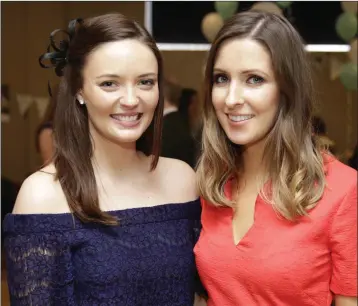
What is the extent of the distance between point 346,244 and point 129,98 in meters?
0.73

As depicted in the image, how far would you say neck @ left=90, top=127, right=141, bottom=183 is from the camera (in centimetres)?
184

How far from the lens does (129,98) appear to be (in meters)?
1.70

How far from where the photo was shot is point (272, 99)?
1.64m

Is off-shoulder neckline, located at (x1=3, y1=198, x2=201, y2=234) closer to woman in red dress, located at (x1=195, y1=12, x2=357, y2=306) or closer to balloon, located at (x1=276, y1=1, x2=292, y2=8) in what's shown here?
woman in red dress, located at (x1=195, y1=12, x2=357, y2=306)

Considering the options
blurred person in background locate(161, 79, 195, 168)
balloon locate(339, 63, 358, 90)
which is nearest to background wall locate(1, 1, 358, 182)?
blurred person in background locate(161, 79, 195, 168)

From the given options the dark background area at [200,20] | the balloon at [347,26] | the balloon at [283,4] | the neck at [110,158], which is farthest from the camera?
the dark background area at [200,20]

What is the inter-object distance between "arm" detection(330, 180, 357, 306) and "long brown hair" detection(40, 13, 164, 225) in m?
0.63

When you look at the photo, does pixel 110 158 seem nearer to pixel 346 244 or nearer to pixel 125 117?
pixel 125 117

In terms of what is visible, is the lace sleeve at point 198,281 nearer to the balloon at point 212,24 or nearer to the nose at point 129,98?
the nose at point 129,98

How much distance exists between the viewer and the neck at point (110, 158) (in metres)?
1.84

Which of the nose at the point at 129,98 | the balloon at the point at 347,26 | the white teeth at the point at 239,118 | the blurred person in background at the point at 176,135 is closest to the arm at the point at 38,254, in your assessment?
the nose at the point at 129,98

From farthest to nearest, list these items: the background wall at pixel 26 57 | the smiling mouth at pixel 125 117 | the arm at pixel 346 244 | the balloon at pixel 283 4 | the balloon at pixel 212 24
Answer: the background wall at pixel 26 57
the balloon at pixel 212 24
the balloon at pixel 283 4
the smiling mouth at pixel 125 117
the arm at pixel 346 244

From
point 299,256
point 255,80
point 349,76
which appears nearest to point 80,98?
point 255,80

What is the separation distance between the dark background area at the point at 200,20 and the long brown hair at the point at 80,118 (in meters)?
1.85
